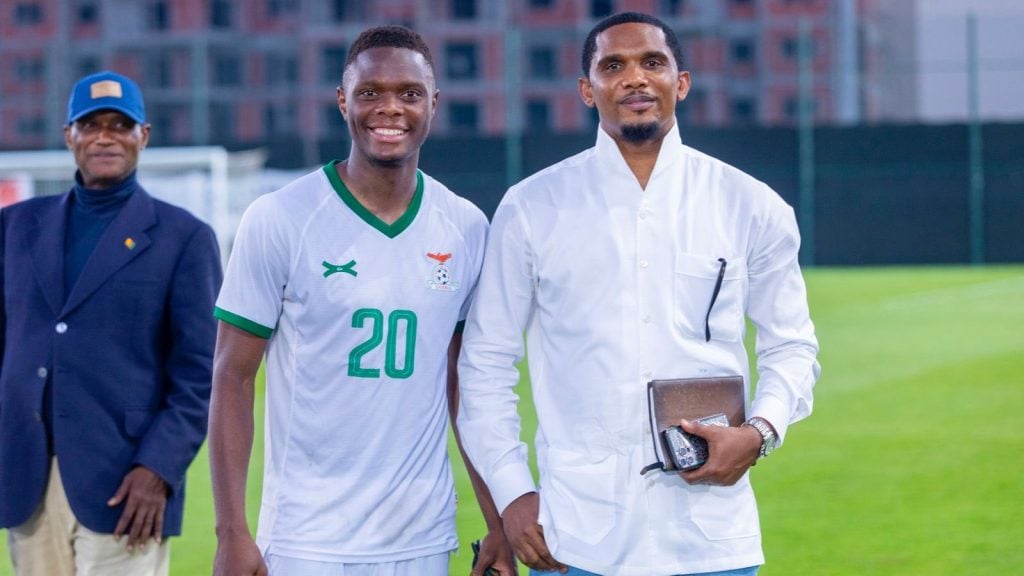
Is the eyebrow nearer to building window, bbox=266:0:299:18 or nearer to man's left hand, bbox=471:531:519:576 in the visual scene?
man's left hand, bbox=471:531:519:576

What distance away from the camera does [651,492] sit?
327 centimetres

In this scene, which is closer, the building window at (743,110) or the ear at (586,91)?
the ear at (586,91)

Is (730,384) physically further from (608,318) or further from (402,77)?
(402,77)

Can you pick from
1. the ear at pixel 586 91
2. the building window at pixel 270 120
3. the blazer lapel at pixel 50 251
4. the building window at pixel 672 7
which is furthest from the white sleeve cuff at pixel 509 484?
the building window at pixel 672 7

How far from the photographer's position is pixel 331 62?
61531 mm

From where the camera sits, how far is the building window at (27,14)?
55.2 m

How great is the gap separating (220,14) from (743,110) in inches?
821

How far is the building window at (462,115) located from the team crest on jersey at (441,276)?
59170 millimetres

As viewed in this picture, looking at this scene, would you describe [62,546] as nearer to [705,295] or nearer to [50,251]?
[50,251]

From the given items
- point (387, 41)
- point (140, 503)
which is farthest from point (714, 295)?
point (140, 503)

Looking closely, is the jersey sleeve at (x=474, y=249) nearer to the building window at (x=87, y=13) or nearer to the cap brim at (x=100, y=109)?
the cap brim at (x=100, y=109)

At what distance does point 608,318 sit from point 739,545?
1.80 ft

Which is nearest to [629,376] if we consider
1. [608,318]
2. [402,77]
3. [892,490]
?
[608,318]

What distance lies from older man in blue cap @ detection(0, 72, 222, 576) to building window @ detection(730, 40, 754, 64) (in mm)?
57530
